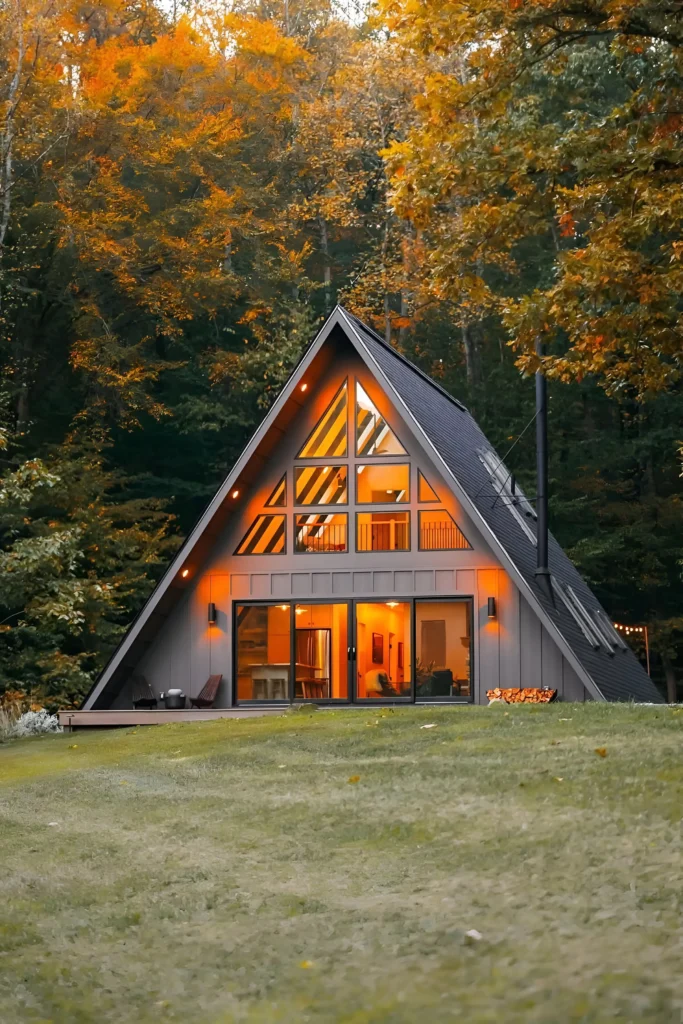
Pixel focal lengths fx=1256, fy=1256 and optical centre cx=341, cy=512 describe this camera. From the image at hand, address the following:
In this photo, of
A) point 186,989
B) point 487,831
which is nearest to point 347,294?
point 487,831

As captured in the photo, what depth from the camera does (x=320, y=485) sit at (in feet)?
66.1

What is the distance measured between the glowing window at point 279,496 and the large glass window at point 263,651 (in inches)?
64.0

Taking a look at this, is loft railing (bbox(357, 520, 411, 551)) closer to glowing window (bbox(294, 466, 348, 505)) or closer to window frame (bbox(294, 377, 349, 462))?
glowing window (bbox(294, 466, 348, 505))

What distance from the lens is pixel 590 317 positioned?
13789 millimetres

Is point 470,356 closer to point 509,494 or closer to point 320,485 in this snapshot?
point 509,494

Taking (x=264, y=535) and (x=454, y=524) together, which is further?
(x=264, y=535)

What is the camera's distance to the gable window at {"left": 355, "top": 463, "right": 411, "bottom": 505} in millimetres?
19797

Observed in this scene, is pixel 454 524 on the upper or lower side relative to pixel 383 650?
upper

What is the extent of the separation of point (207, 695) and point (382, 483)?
4.33 metres

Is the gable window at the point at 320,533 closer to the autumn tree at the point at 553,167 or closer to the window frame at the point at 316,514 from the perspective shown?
the window frame at the point at 316,514

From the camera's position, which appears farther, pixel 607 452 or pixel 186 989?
→ pixel 607 452

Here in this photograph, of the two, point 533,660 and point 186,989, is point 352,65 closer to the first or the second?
point 533,660

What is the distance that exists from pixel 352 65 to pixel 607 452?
484 inches

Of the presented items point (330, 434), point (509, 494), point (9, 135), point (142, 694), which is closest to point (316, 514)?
point (330, 434)
